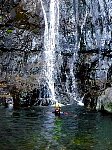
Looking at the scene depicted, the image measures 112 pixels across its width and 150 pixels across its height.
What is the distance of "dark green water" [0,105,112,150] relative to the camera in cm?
2005

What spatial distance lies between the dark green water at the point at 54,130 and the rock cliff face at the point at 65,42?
9.23m

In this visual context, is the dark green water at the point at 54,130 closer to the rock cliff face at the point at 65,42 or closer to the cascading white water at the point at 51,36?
the rock cliff face at the point at 65,42

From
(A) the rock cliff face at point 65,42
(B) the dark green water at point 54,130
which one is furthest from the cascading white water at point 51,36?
(B) the dark green water at point 54,130

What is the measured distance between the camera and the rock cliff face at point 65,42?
144 ft

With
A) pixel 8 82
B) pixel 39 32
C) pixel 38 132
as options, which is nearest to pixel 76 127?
pixel 38 132

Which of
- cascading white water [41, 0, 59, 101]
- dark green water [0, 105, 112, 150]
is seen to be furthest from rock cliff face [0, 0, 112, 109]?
dark green water [0, 105, 112, 150]

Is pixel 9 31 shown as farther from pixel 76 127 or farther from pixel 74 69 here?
pixel 76 127

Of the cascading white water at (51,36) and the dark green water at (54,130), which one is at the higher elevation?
the cascading white water at (51,36)

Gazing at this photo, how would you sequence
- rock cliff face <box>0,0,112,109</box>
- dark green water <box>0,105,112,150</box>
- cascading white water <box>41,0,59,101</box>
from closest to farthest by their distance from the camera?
dark green water <box>0,105,112,150</box>, rock cliff face <box>0,0,112,109</box>, cascading white water <box>41,0,59,101</box>

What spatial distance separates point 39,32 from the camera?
44.8m

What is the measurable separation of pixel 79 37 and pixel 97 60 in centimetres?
322

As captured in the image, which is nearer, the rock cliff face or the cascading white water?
the rock cliff face

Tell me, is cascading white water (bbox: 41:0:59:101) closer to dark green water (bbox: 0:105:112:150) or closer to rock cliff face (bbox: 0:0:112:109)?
rock cliff face (bbox: 0:0:112:109)

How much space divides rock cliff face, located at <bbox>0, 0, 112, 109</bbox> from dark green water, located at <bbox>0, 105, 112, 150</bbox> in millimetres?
9229
